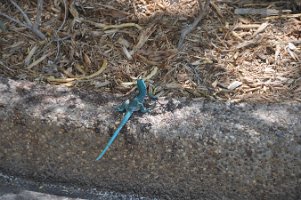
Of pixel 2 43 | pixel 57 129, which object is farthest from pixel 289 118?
pixel 2 43

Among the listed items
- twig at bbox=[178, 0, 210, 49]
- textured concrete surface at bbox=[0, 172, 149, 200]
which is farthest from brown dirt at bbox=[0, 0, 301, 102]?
textured concrete surface at bbox=[0, 172, 149, 200]


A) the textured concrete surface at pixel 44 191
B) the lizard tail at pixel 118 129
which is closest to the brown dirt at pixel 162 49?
the lizard tail at pixel 118 129

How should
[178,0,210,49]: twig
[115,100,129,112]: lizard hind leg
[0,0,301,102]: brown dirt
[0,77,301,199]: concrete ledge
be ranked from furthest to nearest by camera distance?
[178,0,210,49]: twig, [0,0,301,102]: brown dirt, [115,100,129,112]: lizard hind leg, [0,77,301,199]: concrete ledge

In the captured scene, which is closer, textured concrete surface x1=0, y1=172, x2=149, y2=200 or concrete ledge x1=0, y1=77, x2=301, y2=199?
concrete ledge x1=0, y1=77, x2=301, y2=199

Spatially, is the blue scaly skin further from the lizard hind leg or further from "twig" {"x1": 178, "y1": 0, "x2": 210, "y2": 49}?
"twig" {"x1": 178, "y1": 0, "x2": 210, "y2": 49}

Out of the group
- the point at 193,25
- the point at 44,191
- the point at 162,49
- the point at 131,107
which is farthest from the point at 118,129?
the point at 193,25

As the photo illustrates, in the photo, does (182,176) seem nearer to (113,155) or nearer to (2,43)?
(113,155)
